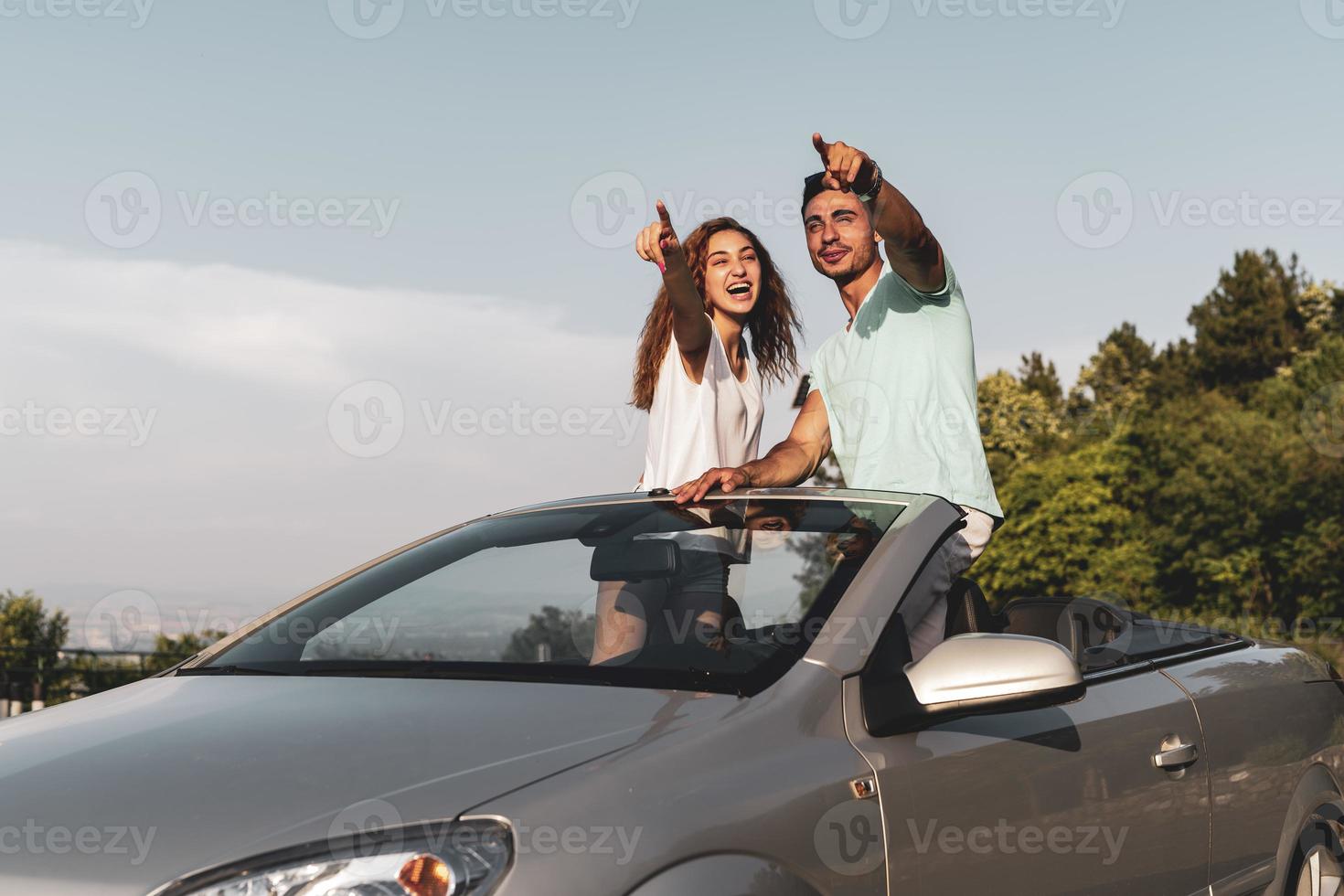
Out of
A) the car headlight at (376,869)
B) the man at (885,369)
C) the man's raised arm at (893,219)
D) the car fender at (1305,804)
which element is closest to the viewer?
the car headlight at (376,869)

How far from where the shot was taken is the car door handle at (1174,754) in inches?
129

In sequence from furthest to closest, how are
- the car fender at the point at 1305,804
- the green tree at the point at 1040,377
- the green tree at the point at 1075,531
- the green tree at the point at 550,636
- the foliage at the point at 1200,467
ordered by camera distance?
the green tree at the point at 1040,377 → the green tree at the point at 1075,531 → the foliage at the point at 1200,467 → the car fender at the point at 1305,804 → the green tree at the point at 550,636

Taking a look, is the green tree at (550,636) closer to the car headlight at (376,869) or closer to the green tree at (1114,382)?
the car headlight at (376,869)

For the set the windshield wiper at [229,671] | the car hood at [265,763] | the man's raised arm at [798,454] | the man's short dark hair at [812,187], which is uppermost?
the man's short dark hair at [812,187]

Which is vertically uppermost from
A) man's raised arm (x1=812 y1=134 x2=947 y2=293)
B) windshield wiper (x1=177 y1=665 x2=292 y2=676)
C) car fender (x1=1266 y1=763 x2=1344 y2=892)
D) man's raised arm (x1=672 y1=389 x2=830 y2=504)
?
man's raised arm (x1=812 y1=134 x2=947 y2=293)

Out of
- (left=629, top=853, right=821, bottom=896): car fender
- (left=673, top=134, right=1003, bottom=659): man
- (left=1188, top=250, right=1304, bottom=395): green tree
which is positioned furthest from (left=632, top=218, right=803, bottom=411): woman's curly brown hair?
(left=1188, top=250, right=1304, bottom=395): green tree

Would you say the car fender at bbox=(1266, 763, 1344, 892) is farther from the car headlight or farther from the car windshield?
the car headlight

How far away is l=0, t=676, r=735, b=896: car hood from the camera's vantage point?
6.18ft

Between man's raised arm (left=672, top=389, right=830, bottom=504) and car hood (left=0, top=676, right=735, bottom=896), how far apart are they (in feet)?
5.20

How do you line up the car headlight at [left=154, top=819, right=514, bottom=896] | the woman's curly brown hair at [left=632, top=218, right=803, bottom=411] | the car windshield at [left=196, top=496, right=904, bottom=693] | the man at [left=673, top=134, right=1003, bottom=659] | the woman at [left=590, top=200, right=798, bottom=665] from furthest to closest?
the woman's curly brown hair at [left=632, top=218, right=803, bottom=411], the woman at [left=590, top=200, right=798, bottom=665], the man at [left=673, top=134, right=1003, bottom=659], the car windshield at [left=196, top=496, right=904, bottom=693], the car headlight at [left=154, top=819, right=514, bottom=896]

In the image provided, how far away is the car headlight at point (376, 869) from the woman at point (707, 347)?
2.78 meters

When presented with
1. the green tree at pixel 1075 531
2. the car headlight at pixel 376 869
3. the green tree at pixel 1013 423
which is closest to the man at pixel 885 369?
the car headlight at pixel 376 869

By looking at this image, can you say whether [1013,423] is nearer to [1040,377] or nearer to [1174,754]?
[1040,377]

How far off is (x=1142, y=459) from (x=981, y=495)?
216 feet
